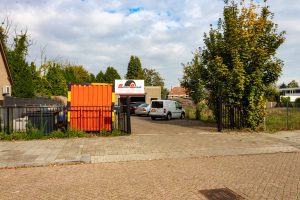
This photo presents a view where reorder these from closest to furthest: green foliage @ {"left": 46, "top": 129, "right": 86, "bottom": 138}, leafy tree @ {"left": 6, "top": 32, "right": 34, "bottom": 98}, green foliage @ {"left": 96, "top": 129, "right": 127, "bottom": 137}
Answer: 1. green foliage @ {"left": 46, "top": 129, "right": 86, "bottom": 138}
2. green foliage @ {"left": 96, "top": 129, "right": 127, "bottom": 137}
3. leafy tree @ {"left": 6, "top": 32, "right": 34, "bottom": 98}

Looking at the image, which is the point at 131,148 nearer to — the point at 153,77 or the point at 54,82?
the point at 54,82

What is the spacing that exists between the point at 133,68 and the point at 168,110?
49121mm

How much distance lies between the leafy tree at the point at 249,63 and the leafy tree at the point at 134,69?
58.7 meters

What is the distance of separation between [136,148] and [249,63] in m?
8.21

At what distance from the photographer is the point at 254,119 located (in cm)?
1562

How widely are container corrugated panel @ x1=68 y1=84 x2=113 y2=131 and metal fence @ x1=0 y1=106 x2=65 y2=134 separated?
907 mm

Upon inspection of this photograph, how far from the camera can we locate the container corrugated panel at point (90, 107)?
13.8 metres

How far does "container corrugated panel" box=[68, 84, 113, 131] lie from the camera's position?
45.3 ft

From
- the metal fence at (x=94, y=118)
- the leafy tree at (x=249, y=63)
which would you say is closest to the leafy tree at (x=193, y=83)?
the leafy tree at (x=249, y=63)

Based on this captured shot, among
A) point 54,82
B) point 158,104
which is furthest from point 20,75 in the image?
point 158,104

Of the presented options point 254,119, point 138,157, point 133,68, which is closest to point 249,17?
point 254,119

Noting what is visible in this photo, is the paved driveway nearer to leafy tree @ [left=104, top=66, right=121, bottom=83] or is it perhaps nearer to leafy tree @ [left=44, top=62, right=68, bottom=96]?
leafy tree @ [left=44, top=62, right=68, bottom=96]

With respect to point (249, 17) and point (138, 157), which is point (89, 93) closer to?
point (138, 157)

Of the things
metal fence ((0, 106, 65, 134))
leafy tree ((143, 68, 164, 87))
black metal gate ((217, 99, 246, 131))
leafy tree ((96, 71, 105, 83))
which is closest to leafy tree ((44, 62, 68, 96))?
leafy tree ((96, 71, 105, 83))
